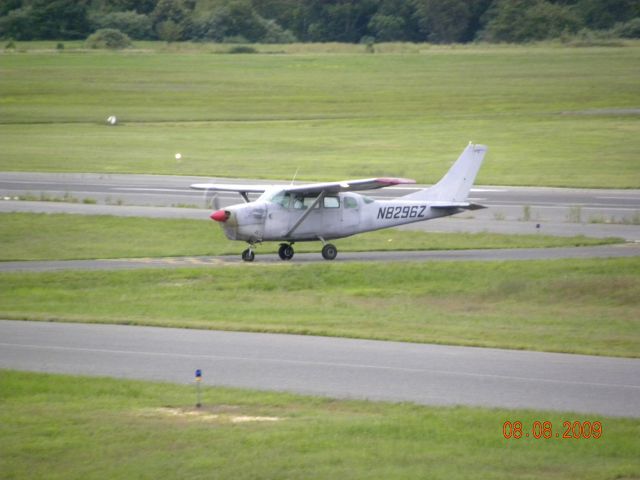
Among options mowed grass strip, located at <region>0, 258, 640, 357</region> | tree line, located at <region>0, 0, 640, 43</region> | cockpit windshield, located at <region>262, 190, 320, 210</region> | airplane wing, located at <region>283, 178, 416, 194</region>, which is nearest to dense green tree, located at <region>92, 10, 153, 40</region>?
tree line, located at <region>0, 0, 640, 43</region>

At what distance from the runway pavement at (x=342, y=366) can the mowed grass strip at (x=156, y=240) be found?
Answer: 1006 cm

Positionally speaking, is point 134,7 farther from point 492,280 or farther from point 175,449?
point 175,449

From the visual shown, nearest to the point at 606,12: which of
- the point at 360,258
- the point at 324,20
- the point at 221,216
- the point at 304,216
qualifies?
the point at 324,20

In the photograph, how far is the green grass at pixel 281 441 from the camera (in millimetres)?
12508

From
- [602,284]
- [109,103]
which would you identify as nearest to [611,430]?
[602,284]

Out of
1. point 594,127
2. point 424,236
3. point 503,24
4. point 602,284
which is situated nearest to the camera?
point 602,284

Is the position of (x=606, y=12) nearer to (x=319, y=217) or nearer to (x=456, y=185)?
(x=456, y=185)

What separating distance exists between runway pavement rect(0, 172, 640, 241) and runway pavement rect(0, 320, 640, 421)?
48.5 feet

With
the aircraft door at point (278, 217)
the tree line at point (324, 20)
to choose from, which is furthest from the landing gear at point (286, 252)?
the tree line at point (324, 20)

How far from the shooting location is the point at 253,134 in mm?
65062

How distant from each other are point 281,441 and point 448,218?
78.8ft

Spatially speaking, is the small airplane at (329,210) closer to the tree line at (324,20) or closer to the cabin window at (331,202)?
the cabin window at (331,202)

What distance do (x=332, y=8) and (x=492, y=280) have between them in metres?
101
